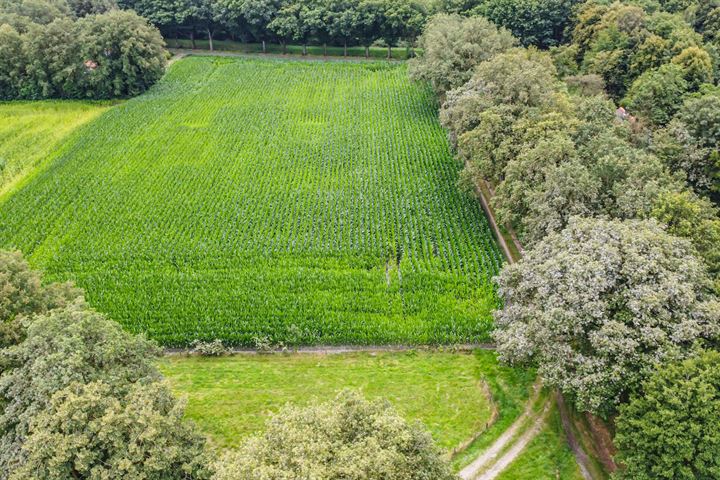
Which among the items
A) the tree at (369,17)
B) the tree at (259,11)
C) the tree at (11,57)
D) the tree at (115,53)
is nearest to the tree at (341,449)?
the tree at (115,53)

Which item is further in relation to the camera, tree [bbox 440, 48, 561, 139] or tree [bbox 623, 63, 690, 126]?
tree [bbox 623, 63, 690, 126]

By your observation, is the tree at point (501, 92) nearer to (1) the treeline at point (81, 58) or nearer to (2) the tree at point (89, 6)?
(1) the treeline at point (81, 58)

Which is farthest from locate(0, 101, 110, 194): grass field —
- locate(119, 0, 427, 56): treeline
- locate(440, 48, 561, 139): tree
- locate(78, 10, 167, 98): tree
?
locate(440, 48, 561, 139): tree

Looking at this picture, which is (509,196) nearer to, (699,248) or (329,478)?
(699,248)

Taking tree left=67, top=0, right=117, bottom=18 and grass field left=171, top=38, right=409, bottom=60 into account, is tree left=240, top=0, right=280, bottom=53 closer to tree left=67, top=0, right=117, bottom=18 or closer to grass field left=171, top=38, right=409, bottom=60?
grass field left=171, top=38, right=409, bottom=60

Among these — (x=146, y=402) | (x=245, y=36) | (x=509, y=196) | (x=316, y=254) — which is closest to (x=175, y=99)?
(x=245, y=36)
